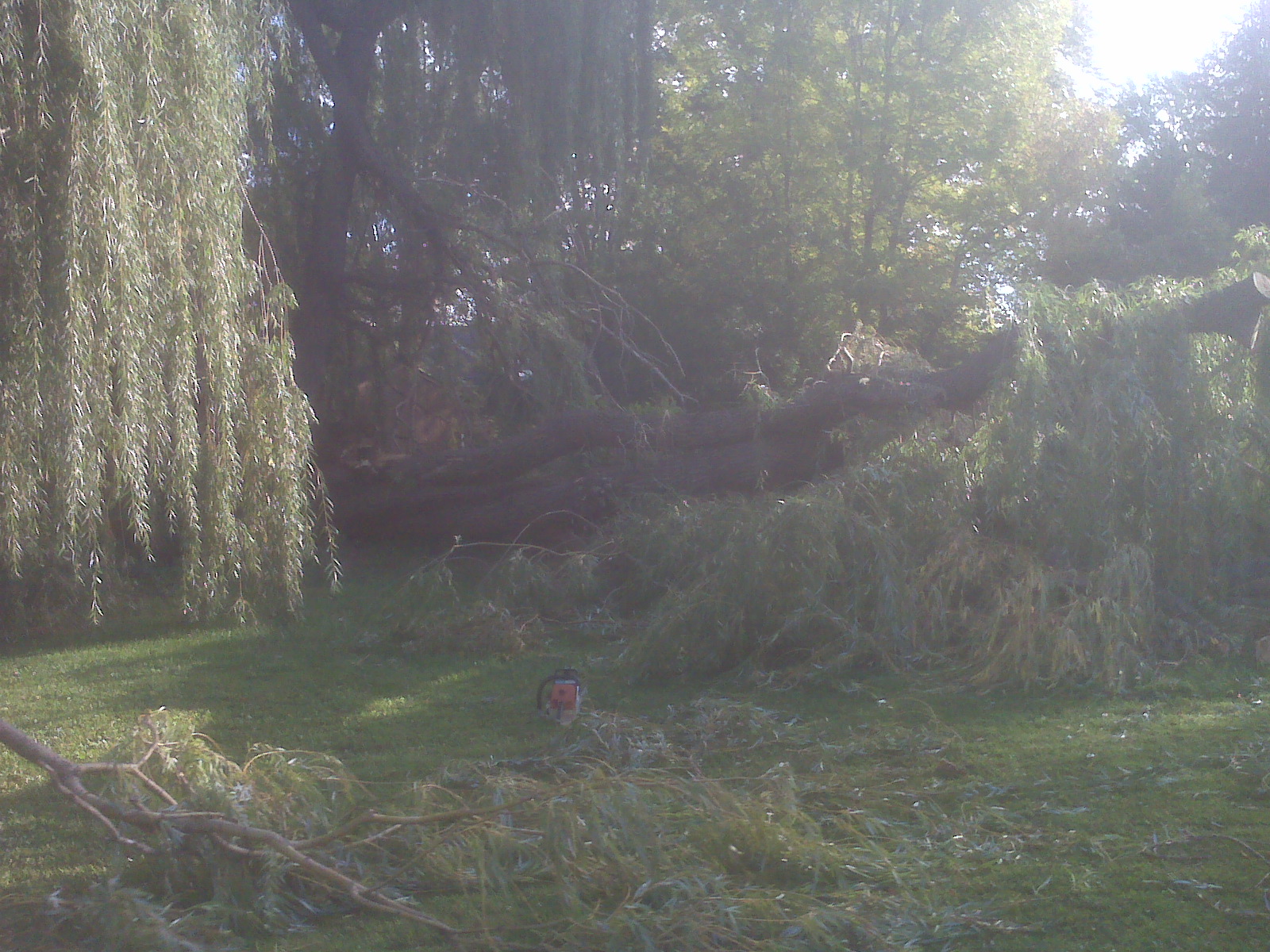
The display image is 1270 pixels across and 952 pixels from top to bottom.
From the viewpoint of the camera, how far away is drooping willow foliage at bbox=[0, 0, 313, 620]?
4.66m

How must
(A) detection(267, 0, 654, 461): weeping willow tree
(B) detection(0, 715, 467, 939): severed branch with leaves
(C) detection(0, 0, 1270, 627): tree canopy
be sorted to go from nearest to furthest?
(B) detection(0, 715, 467, 939): severed branch with leaves, (C) detection(0, 0, 1270, 627): tree canopy, (A) detection(267, 0, 654, 461): weeping willow tree

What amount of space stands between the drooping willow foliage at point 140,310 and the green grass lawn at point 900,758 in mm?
1069

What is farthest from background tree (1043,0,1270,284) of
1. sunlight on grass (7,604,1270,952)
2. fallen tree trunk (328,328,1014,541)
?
sunlight on grass (7,604,1270,952)

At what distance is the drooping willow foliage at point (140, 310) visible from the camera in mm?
4660

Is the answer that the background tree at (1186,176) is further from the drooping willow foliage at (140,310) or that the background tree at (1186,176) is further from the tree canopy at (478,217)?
the drooping willow foliage at (140,310)

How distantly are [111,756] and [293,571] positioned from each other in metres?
2.12

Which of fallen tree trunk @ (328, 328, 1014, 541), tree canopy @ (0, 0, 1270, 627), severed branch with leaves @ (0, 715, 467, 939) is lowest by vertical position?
severed branch with leaves @ (0, 715, 467, 939)

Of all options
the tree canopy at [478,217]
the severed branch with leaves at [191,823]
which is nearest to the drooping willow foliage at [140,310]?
the tree canopy at [478,217]

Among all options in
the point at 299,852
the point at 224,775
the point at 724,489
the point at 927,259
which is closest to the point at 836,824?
the point at 299,852

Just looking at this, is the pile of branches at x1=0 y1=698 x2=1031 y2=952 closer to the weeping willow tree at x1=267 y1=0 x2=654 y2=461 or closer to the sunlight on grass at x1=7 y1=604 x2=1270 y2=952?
the sunlight on grass at x1=7 y1=604 x2=1270 y2=952

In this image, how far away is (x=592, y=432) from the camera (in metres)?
11.3

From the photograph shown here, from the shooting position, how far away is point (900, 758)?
4852 millimetres

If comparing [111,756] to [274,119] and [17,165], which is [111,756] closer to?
[17,165]

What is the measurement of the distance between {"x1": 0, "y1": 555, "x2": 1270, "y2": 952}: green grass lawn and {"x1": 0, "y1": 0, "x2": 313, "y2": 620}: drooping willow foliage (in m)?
1.07
